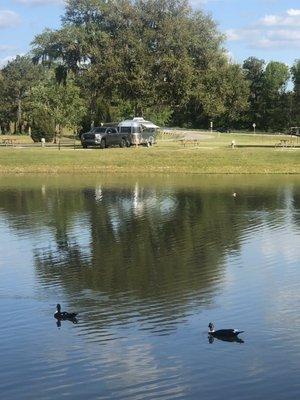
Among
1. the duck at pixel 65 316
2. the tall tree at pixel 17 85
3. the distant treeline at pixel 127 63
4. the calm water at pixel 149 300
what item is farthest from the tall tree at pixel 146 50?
the duck at pixel 65 316

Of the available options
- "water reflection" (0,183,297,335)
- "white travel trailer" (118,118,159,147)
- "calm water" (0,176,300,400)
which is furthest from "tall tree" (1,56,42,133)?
"calm water" (0,176,300,400)

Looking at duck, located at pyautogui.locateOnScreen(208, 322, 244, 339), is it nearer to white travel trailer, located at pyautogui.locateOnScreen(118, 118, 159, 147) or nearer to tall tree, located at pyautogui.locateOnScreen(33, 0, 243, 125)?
white travel trailer, located at pyautogui.locateOnScreen(118, 118, 159, 147)

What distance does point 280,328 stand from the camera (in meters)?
16.2

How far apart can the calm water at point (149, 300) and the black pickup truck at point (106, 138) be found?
3021 centimetres

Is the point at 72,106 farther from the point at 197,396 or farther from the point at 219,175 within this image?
the point at 197,396

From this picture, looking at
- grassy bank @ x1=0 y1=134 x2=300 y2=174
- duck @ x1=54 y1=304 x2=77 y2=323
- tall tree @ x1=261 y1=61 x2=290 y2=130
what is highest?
tall tree @ x1=261 y1=61 x2=290 y2=130

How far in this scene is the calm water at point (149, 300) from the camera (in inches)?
527

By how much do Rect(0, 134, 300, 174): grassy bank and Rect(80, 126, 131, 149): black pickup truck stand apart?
476 centimetres

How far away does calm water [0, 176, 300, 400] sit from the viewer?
43.9 ft

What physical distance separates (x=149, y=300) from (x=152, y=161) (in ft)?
136

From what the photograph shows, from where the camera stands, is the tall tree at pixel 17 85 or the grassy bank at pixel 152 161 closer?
the grassy bank at pixel 152 161

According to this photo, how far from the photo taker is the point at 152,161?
60.0m

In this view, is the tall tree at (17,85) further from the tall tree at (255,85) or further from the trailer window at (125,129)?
the trailer window at (125,129)

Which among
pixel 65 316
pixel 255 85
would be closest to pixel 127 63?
pixel 255 85
